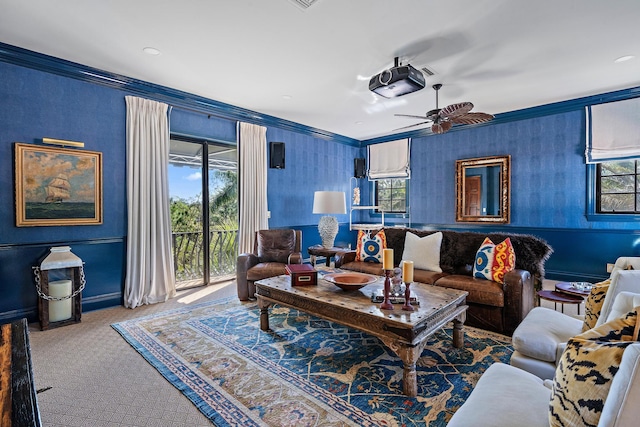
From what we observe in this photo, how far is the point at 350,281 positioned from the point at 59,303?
296cm

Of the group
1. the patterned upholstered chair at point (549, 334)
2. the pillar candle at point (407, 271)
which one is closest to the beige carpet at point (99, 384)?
the pillar candle at point (407, 271)

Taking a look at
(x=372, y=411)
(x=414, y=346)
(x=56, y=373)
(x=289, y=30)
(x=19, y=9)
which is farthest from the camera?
(x=289, y=30)

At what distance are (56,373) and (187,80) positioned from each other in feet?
10.7

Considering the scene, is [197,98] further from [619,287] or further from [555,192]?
[555,192]

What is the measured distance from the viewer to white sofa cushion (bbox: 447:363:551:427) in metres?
1.10

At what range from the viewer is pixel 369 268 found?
12.5 feet

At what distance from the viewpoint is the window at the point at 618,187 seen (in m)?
4.33

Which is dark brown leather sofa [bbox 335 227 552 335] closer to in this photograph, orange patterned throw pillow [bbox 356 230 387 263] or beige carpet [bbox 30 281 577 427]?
orange patterned throw pillow [bbox 356 230 387 263]

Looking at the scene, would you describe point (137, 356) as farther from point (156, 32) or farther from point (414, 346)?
point (156, 32)

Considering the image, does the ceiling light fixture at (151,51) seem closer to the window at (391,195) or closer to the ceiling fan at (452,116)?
the ceiling fan at (452,116)

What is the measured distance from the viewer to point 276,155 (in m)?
5.43

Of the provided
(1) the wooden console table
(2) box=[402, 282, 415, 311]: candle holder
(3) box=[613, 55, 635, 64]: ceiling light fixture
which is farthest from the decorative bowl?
(3) box=[613, 55, 635, 64]: ceiling light fixture

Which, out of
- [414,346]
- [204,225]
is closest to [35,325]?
[204,225]

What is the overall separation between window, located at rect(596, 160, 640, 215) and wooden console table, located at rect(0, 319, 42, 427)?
609 centimetres
